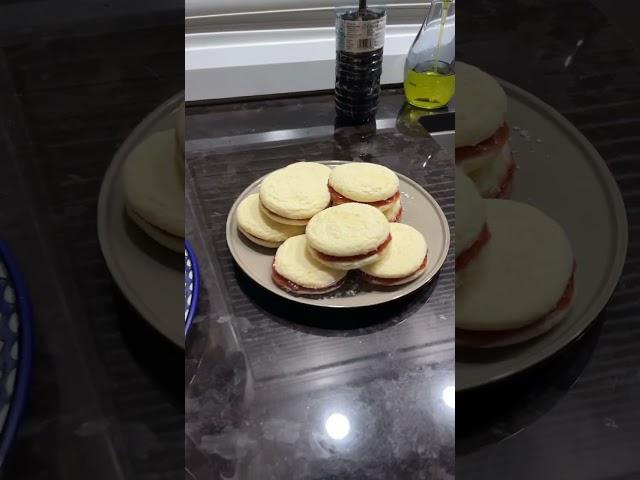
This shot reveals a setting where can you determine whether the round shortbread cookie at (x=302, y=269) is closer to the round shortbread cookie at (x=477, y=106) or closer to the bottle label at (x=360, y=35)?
the bottle label at (x=360, y=35)

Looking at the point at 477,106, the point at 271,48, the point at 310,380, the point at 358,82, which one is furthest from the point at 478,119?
the point at 271,48

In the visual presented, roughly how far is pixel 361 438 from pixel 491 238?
327 mm

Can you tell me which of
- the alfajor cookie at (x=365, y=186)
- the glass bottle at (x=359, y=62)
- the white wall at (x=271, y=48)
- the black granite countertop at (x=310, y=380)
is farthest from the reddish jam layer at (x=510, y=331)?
the white wall at (x=271, y=48)

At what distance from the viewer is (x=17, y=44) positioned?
0.12 metres

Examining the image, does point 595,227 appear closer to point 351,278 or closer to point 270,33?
point 351,278

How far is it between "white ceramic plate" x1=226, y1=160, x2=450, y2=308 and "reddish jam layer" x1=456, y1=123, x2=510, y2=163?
375 millimetres

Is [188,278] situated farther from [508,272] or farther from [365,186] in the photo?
[365,186]

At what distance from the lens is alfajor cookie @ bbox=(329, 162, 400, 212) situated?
554 millimetres

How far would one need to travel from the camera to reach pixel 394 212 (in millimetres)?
577

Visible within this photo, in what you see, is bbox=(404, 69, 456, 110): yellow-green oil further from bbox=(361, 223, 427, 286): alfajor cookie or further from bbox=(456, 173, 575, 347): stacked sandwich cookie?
bbox=(456, 173, 575, 347): stacked sandwich cookie

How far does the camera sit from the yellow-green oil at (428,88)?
622 mm

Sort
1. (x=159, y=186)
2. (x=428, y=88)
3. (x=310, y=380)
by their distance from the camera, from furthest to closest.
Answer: (x=428, y=88)
(x=310, y=380)
(x=159, y=186)

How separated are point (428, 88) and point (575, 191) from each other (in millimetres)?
574

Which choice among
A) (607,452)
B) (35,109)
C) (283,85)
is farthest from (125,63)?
(283,85)
